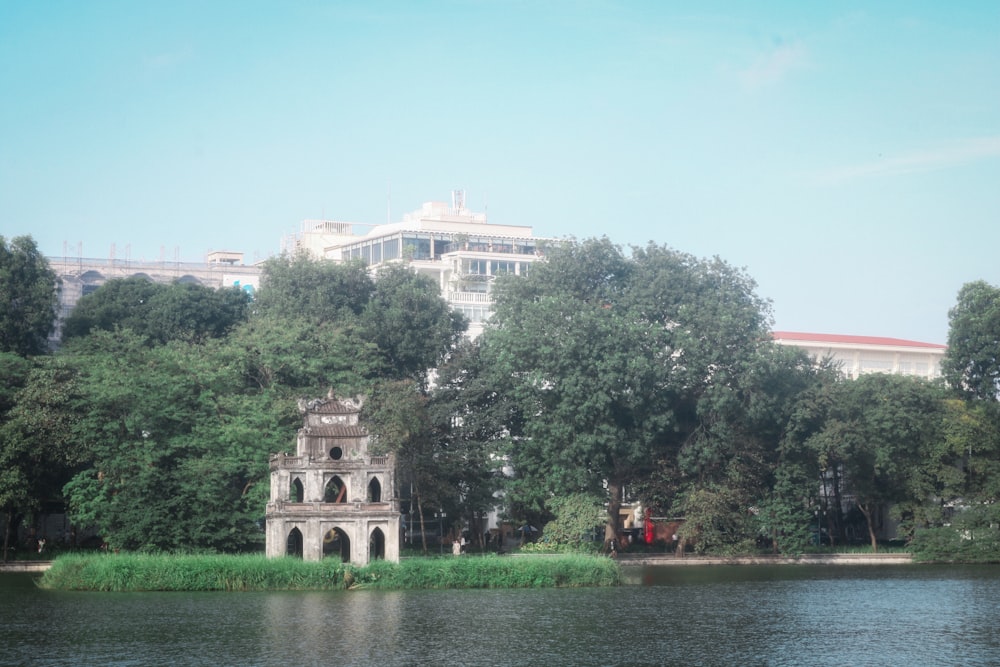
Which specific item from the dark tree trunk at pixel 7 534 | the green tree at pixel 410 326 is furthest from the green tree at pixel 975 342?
the dark tree trunk at pixel 7 534

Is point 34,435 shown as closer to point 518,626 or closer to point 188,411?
point 188,411

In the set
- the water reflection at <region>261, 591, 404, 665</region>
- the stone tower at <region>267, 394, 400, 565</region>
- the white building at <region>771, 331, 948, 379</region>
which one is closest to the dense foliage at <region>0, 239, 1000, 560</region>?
the stone tower at <region>267, 394, 400, 565</region>

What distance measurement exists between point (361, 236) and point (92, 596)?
205 ft

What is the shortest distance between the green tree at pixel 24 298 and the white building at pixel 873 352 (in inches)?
2086

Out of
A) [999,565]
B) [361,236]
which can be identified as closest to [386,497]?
[999,565]

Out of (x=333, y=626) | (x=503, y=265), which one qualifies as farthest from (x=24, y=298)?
(x=333, y=626)

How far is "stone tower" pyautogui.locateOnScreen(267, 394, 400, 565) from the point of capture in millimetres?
54000

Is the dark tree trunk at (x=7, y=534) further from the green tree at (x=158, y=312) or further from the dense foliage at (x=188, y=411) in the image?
the green tree at (x=158, y=312)

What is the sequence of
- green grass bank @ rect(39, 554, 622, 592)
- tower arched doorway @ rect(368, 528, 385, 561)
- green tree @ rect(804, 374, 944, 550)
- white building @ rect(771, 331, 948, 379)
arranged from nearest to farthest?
green grass bank @ rect(39, 554, 622, 592), tower arched doorway @ rect(368, 528, 385, 561), green tree @ rect(804, 374, 944, 550), white building @ rect(771, 331, 948, 379)

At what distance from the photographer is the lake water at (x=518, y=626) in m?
33.5

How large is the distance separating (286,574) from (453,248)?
53382 mm

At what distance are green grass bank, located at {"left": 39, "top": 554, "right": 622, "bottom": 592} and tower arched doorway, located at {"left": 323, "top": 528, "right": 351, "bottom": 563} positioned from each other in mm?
6124

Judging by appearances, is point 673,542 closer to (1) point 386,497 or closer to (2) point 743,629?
(1) point 386,497

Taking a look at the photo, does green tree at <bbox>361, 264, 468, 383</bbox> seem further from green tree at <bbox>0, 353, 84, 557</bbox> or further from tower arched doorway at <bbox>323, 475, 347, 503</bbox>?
green tree at <bbox>0, 353, 84, 557</bbox>
